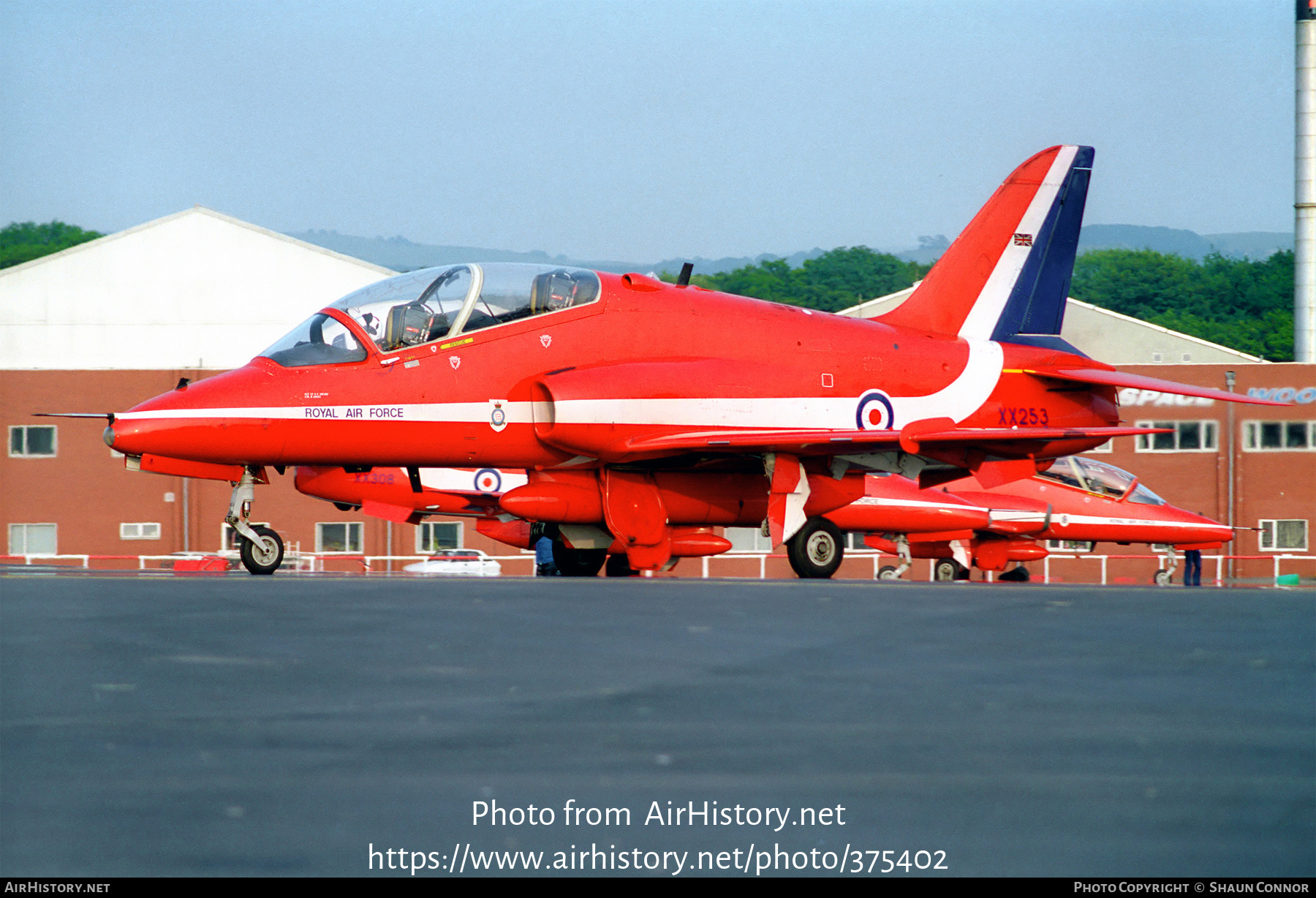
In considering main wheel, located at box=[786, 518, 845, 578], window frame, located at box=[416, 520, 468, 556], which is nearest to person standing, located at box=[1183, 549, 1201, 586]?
main wheel, located at box=[786, 518, 845, 578]

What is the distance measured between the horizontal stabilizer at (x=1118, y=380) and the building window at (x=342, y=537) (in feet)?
86.2

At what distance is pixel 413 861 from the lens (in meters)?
3.15

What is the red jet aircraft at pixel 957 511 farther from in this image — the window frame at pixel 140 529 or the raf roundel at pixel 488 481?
the window frame at pixel 140 529

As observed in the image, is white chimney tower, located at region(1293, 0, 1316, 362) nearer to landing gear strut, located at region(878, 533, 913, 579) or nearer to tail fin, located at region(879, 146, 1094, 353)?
landing gear strut, located at region(878, 533, 913, 579)

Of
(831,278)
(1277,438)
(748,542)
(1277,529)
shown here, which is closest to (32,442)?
(748,542)


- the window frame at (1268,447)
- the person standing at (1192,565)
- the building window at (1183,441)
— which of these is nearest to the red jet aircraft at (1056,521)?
the person standing at (1192,565)

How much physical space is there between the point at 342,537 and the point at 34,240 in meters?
45.9

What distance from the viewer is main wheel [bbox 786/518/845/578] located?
1395cm

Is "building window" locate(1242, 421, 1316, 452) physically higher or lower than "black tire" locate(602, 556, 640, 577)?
higher

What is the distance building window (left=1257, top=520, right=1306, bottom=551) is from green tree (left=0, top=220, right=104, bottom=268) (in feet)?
174

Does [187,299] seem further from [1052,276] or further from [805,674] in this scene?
[805,674]

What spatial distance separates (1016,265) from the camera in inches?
662

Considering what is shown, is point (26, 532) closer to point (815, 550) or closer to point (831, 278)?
point (815, 550)
